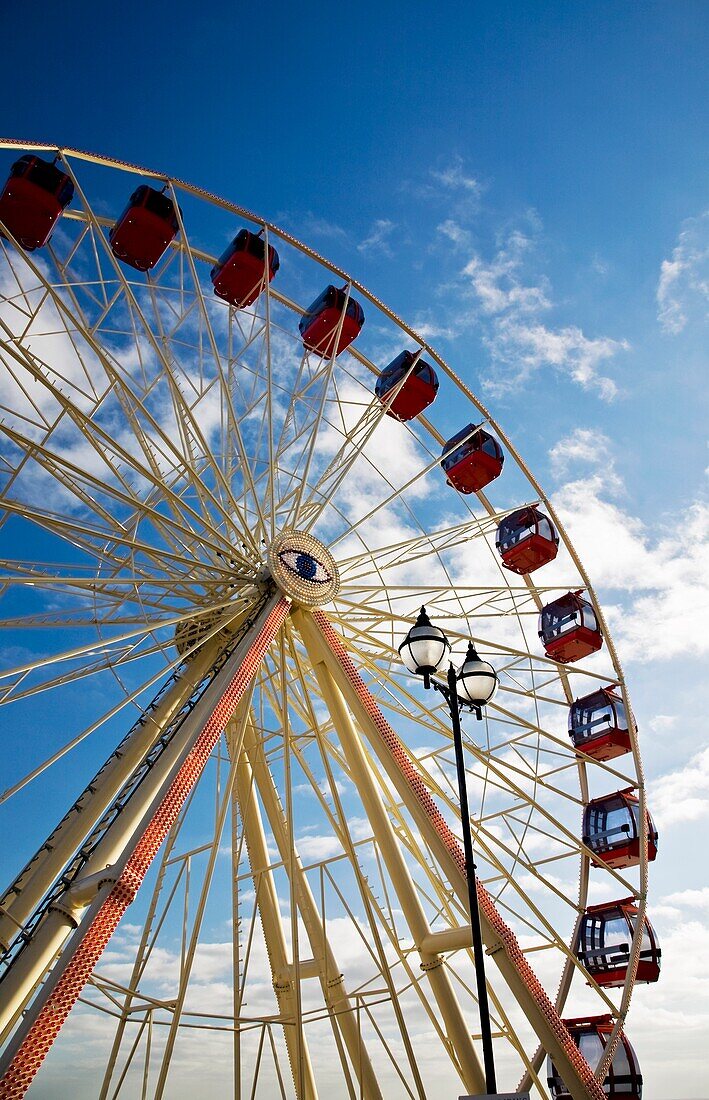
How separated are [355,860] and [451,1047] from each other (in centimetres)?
229

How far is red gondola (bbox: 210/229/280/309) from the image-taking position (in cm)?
1429

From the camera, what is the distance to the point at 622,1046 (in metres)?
12.7

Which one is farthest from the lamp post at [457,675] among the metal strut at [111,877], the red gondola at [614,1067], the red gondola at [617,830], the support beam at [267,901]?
the red gondola at [617,830]

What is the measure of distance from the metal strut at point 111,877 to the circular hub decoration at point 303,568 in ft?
2.26

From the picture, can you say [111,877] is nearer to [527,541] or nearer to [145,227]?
[145,227]

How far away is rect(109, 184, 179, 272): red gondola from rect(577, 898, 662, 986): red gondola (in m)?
13.7

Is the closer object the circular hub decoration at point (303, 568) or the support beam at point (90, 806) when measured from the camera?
the support beam at point (90, 806)

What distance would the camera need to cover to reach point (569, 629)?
16.4m

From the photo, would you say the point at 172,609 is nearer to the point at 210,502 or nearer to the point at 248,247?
the point at 210,502

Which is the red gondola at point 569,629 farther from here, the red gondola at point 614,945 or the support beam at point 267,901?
the support beam at point 267,901

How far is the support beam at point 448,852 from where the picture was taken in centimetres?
880

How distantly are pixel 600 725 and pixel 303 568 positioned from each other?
714 cm

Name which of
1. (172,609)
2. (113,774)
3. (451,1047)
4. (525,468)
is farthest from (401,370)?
(451,1047)

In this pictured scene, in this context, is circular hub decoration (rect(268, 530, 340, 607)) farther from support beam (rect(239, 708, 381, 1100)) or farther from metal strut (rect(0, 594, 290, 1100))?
support beam (rect(239, 708, 381, 1100))
